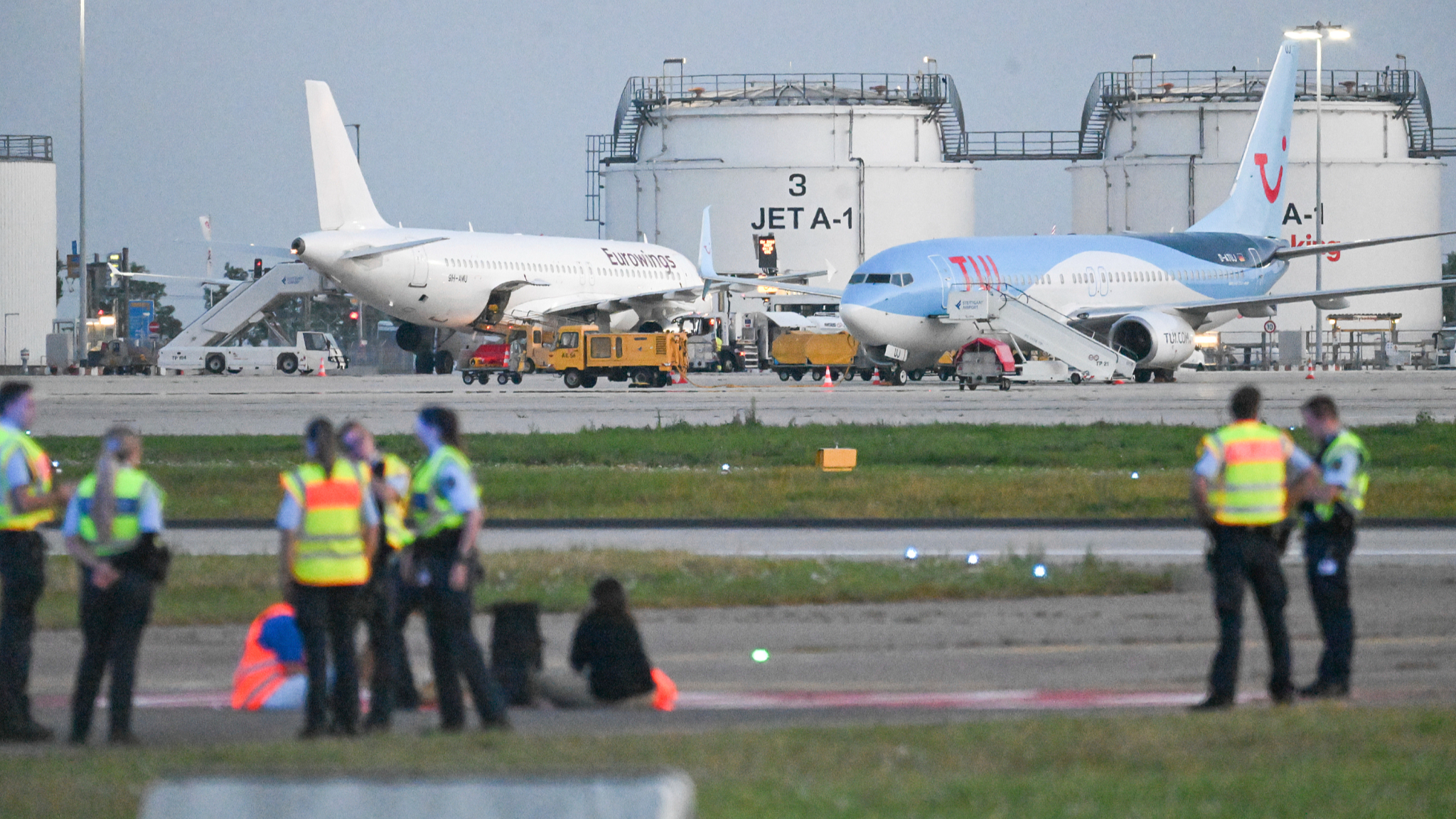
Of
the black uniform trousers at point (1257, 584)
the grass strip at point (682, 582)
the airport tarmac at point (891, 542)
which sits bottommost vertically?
the grass strip at point (682, 582)

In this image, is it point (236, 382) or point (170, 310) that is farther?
point (170, 310)

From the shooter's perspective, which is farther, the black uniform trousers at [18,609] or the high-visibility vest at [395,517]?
the high-visibility vest at [395,517]

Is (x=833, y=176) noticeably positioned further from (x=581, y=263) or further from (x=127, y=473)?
(x=127, y=473)

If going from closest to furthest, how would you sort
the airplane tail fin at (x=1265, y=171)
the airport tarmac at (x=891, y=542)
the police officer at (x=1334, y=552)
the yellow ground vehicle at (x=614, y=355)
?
the police officer at (x=1334, y=552), the airport tarmac at (x=891, y=542), the yellow ground vehicle at (x=614, y=355), the airplane tail fin at (x=1265, y=171)

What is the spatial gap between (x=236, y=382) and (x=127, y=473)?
143 ft

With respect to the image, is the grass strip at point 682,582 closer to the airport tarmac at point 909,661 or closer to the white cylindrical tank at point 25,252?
the airport tarmac at point 909,661

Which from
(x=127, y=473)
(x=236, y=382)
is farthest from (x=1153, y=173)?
(x=127, y=473)

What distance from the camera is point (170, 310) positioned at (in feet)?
470

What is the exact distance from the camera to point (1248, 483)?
906 cm

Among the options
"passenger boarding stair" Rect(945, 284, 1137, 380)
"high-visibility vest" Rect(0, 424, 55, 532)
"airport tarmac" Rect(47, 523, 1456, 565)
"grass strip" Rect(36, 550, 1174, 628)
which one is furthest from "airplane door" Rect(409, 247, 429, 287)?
"high-visibility vest" Rect(0, 424, 55, 532)

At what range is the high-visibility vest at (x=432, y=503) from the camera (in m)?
8.53

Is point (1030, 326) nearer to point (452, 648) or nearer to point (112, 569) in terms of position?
point (452, 648)

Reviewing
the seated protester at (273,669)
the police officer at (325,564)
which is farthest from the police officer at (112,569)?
the seated protester at (273,669)

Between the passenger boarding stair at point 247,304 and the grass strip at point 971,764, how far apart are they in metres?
55.7
